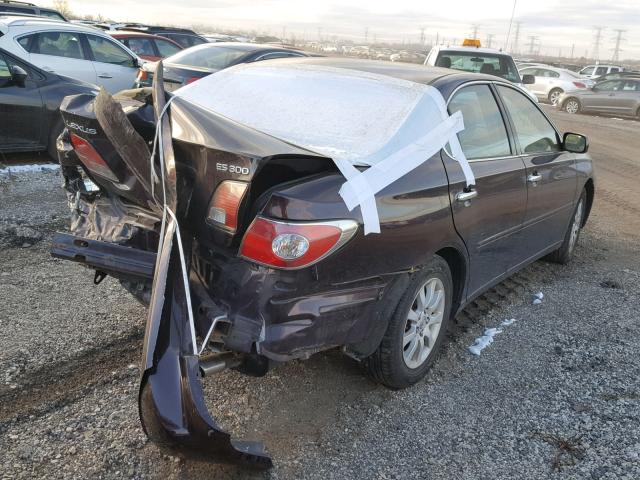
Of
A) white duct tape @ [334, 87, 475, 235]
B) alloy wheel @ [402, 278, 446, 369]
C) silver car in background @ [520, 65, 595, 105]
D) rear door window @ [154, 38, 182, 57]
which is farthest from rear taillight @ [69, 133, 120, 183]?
silver car in background @ [520, 65, 595, 105]

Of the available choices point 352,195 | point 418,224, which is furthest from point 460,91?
point 352,195

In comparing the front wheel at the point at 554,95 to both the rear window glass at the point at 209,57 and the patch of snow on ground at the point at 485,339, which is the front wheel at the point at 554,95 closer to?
the rear window glass at the point at 209,57

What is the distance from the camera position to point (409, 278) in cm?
301

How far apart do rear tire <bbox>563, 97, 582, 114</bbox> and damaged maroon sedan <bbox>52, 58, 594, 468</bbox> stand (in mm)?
20669

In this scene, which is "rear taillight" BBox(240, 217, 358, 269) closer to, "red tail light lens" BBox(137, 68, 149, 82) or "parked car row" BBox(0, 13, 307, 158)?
"parked car row" BBox(0, 13, 307, 158)

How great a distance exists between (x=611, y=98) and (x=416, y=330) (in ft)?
70.7

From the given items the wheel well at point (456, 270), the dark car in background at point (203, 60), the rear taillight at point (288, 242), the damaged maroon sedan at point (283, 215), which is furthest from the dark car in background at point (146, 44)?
the rear taillight at point (288, 242)

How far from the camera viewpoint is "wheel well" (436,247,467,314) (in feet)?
11.3

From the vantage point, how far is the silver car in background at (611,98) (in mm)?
21109

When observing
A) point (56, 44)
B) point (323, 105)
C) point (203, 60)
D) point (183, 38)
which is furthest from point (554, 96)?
point (323, 105)

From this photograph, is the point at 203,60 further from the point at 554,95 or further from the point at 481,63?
the point at 554,95

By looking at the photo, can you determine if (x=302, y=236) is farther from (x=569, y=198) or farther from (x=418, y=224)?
(x=569, y=198)

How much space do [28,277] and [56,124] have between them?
13.1ft

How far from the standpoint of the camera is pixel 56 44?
393 inches
